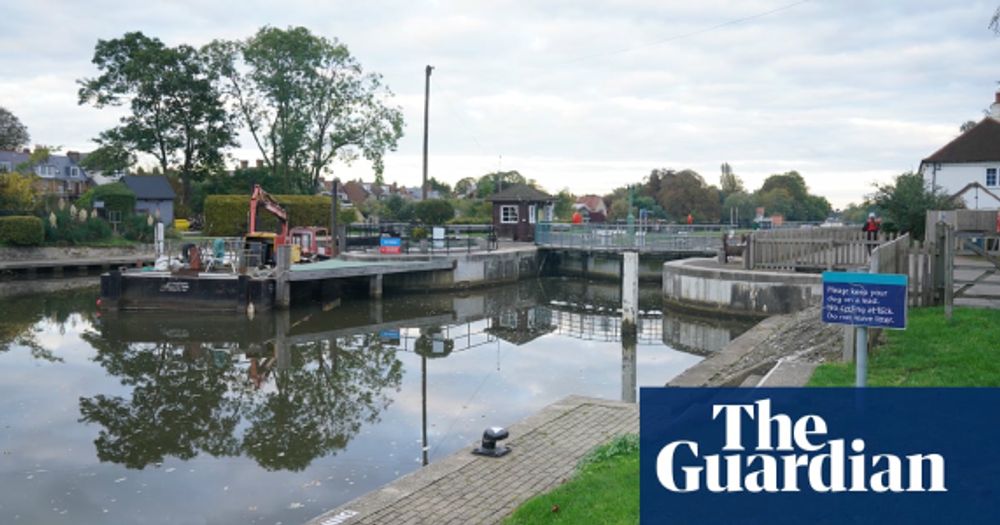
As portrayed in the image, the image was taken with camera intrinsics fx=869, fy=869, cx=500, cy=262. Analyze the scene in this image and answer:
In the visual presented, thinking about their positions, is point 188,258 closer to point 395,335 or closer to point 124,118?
point 395,335

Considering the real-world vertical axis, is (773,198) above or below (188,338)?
above

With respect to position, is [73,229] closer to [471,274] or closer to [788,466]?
[471,274]

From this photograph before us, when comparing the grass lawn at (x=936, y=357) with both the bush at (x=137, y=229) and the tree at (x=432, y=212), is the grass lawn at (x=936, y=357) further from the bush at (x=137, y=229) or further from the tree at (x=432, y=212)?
the bush at (x=137, y=229)

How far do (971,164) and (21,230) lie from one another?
4897cm

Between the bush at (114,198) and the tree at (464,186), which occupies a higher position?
the tree at (464,186)

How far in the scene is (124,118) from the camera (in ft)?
198

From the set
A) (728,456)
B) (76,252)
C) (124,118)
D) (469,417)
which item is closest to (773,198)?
(124,118)

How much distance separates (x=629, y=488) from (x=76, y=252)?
4429cm

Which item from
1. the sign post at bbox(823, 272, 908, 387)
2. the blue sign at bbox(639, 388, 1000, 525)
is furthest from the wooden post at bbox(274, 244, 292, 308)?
the blue sign at bbox(639, 388, 1000, 525)

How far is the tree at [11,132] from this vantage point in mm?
86625

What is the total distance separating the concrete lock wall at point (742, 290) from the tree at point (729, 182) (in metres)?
97.3

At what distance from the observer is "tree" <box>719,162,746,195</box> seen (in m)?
124

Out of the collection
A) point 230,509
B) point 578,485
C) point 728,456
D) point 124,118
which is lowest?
point 230,509

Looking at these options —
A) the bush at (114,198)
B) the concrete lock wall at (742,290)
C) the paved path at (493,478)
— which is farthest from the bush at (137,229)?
the paved path at (493,478)
